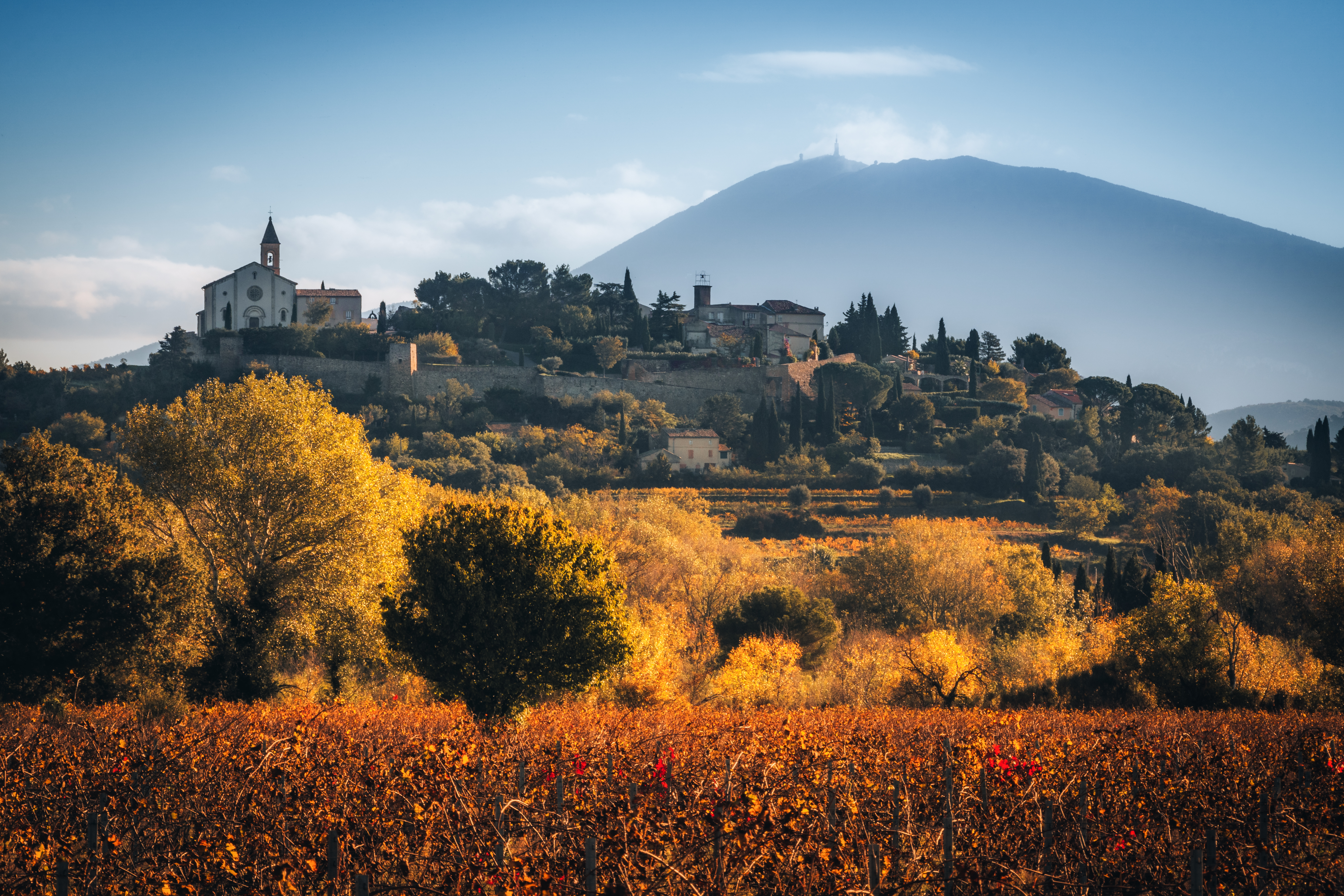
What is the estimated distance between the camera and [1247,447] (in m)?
66.2

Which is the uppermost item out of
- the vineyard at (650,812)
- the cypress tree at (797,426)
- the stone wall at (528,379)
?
the stone wall at (528,379)

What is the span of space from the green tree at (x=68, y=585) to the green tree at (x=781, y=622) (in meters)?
15.1

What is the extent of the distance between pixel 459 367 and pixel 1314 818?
215 ft

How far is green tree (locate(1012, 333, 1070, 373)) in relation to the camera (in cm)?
8812

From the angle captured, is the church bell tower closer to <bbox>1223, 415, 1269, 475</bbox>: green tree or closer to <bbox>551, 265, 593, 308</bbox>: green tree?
<bbox>551, 265, 593, 308</bbox>: green tree

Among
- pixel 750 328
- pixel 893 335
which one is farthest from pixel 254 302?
pixel 893 335

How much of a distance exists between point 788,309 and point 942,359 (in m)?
14.2

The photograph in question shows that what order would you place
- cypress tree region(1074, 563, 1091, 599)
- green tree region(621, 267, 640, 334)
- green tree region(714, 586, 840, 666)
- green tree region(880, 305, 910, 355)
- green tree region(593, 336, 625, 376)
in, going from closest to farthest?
1. green tree region(714, 586, 840, 666)
2. cypress tree region(1074, 563, 1091, 599)
3. green tree region(593, 336, 625, 376)
4. green tree region(621, 267, 640, 334)
5. green tree region(880, 305, 910, 355)

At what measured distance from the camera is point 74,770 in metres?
8.73

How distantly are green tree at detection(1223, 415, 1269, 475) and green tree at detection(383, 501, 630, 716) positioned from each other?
57.4m

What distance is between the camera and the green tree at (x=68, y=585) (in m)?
16.3

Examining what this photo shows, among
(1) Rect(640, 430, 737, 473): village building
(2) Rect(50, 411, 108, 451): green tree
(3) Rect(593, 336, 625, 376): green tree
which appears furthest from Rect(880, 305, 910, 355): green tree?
(2) Rect(50, 411, 108, 451): green tree

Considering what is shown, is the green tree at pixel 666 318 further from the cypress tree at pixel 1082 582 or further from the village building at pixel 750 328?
the cypress tree at pixel 1082 582

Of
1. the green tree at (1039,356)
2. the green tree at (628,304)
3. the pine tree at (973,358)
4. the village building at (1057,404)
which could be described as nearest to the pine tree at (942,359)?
the pine tree at (973,358)
